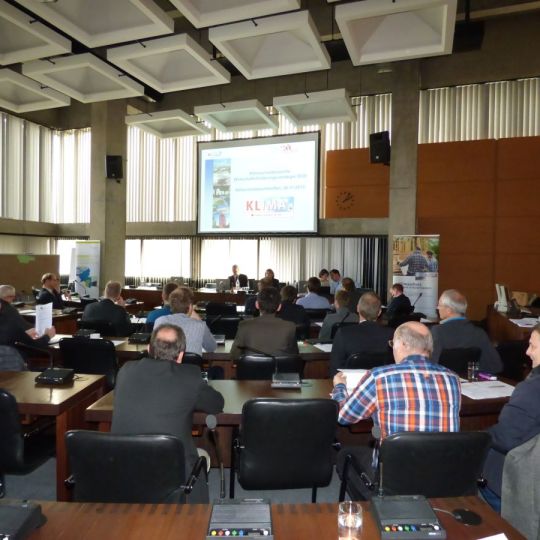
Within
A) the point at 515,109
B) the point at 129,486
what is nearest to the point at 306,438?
the point at 129,486

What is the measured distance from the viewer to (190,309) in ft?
13.3

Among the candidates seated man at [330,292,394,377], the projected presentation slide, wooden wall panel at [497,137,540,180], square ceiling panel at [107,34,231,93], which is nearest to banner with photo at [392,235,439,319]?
the projected presentation slide

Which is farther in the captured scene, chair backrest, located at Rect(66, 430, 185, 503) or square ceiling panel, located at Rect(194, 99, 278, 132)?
square ceiling panel, located at Rect(194, 99, 278, 132)

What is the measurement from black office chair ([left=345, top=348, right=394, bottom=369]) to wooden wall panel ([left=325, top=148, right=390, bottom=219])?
7.77 meters

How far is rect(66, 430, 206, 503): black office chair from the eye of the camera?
168cm

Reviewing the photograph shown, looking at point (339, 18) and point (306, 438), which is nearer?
point (306, 438)

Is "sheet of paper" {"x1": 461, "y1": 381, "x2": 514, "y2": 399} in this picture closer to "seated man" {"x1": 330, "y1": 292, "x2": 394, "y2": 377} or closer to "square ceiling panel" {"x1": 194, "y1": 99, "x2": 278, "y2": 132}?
"seated man" {"x1": 330, "y1": 292, "x2": 394, "y2": 377}

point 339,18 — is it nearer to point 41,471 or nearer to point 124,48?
point 124,48

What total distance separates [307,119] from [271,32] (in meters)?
3.05

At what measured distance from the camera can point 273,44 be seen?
6.26 meters

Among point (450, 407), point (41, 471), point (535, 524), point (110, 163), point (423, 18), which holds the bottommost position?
point (41, 471)

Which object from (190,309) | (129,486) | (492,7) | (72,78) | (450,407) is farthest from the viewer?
(492,7)

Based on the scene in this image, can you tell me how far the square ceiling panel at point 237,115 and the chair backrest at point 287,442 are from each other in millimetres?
6748

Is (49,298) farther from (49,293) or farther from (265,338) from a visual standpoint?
(265,338)
